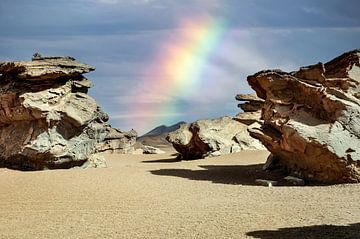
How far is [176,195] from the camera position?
1324 cm

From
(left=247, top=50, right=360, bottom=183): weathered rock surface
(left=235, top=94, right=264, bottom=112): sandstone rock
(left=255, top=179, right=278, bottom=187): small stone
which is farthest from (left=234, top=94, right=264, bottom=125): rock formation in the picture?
(left=255, top=179, right=278, bottom=187): small stone

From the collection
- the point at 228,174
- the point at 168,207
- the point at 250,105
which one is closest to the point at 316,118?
the point at 228,174

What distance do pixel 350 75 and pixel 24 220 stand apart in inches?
455

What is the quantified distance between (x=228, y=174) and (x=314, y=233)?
32.2ft

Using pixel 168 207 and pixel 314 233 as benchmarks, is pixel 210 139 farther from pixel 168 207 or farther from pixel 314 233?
pixel 314 233

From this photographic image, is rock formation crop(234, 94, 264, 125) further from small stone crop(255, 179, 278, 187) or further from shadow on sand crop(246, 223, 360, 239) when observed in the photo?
shadow on sand crop(246, 223, 360, 239)

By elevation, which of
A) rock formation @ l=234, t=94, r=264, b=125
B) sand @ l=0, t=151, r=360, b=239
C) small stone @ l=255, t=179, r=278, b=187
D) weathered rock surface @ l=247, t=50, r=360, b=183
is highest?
rock formation @ l=234, t=94, r=264, b=125

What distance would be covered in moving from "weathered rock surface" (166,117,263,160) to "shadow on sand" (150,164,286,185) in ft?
23.0

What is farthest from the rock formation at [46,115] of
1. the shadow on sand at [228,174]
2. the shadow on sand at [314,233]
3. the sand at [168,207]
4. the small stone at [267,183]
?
the shadow on sand at [314,233]

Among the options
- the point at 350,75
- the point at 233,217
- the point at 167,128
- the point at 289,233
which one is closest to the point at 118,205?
the point at 233,217

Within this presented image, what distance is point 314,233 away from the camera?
8.38 m

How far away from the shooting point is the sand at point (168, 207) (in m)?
9.02

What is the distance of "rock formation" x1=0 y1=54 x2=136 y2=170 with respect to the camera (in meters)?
19.6

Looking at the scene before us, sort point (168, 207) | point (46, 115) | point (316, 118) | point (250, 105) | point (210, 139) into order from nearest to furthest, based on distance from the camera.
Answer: point (168, 207) < point (316, 118) < point (46, 115) < point (210, 139) < point (250, 105)
